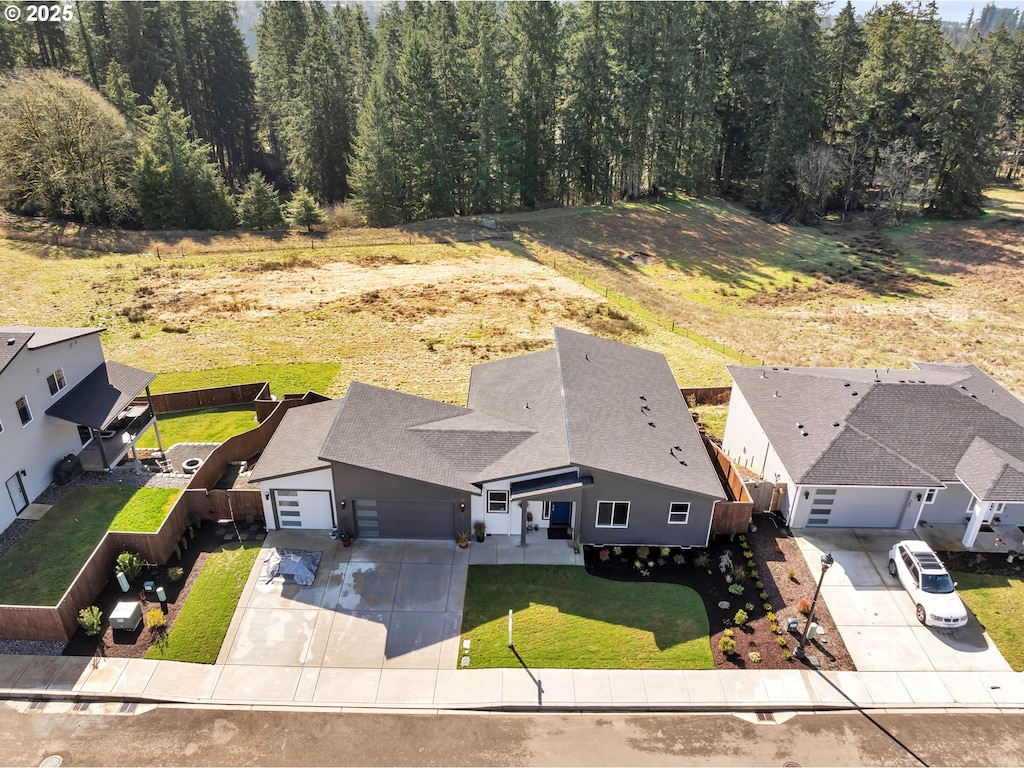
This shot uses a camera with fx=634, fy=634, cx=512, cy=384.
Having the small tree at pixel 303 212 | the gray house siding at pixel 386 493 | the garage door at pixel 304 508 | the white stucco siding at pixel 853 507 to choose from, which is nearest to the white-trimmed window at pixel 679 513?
the white stucco siding at pixel 853 507

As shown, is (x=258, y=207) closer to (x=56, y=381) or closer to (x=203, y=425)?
(x=203, y=425)

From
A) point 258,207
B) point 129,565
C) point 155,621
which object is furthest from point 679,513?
point 258,207

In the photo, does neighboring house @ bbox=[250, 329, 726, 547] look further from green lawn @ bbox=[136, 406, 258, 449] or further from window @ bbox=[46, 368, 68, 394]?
window @ bbox=[46, 368, 68, 394]

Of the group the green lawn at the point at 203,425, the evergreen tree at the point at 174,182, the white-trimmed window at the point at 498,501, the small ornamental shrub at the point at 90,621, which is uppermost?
the evergreen tree at the point at 174,182

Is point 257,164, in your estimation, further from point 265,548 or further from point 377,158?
point 265,548

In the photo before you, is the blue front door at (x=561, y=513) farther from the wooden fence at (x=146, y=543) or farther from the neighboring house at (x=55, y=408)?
the neighboring house at (x=55, y=408)
